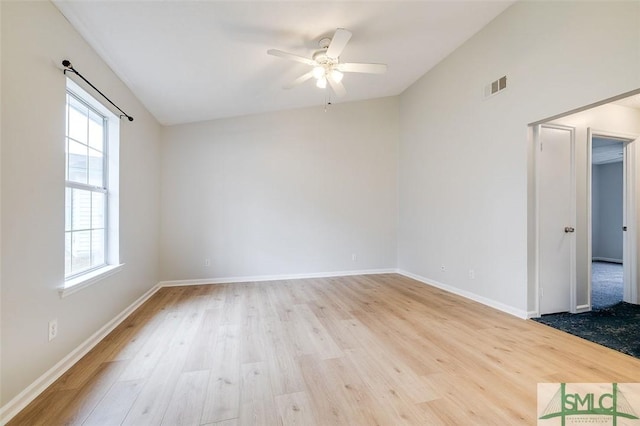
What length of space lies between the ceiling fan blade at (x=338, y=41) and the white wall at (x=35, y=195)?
2.03m

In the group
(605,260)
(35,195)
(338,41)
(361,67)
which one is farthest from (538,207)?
(605,260)

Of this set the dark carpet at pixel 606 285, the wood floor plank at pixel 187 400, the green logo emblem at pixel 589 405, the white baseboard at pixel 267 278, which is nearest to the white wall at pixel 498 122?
the white baseboard at pixel 267 278

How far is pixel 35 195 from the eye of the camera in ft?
5.54

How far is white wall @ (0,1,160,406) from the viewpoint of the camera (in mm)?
1494

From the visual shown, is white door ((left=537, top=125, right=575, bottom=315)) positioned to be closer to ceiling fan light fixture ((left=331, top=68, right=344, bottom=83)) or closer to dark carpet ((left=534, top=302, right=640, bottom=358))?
dark carpet ((left=534, top=302, right=640, bottom=358))

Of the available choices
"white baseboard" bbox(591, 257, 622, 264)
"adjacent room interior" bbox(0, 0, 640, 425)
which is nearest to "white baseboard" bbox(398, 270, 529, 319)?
"adjacent room interior" bbox(0, 0, 640, 425)

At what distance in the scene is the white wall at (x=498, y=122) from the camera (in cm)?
230

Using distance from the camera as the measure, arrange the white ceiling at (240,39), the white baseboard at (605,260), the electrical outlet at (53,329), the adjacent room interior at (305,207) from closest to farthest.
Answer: the adjacent room interior at (305,207)
the electrical outlet at (53,329)
the white ceiling at (240,39)
the white baseboard at (605,260)

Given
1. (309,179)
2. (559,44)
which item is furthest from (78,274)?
(559,44)

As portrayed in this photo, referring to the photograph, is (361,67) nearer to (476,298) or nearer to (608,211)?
(476,298)

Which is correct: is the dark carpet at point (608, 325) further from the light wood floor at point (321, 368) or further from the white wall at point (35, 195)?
the white wall at point (35, 195)

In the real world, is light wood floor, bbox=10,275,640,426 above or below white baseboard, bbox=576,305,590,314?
below

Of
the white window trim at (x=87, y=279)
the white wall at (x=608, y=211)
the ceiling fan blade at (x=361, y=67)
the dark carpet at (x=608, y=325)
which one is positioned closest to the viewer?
the white window trim at (x=87, y=279)

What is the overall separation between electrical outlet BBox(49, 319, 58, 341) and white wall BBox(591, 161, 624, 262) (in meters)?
10.0
